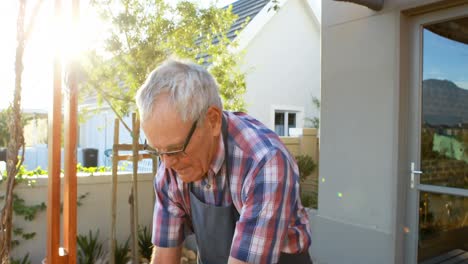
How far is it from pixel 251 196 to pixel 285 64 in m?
9.42

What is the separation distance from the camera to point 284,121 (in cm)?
1037

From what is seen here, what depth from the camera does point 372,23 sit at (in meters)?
3.76

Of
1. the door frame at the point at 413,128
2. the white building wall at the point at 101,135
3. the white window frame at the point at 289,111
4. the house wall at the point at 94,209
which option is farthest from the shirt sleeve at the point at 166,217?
the white building wall at the point at 101,135

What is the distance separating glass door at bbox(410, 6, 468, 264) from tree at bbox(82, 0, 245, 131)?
2.26m

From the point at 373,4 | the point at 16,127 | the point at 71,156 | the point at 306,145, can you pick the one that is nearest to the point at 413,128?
the point at 373,4

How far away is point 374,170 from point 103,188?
312 centimetres

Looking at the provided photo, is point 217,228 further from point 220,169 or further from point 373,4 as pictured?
point 373,4

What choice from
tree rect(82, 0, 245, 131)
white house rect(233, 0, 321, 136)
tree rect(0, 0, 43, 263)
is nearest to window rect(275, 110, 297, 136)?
white house rect(233, 0, 321, 136)

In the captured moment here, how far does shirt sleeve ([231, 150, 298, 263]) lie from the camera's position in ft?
4.06

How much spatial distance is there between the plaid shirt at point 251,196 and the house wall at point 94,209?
347 cm

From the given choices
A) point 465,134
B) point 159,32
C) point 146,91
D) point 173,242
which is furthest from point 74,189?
point 465,134

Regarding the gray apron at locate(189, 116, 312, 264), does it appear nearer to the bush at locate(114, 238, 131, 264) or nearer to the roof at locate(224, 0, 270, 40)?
the bush at locate(114, 238, 131, 264)

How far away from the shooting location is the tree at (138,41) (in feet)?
13.9

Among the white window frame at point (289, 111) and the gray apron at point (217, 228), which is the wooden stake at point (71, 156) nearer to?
the gray apron at point (217, 228)
